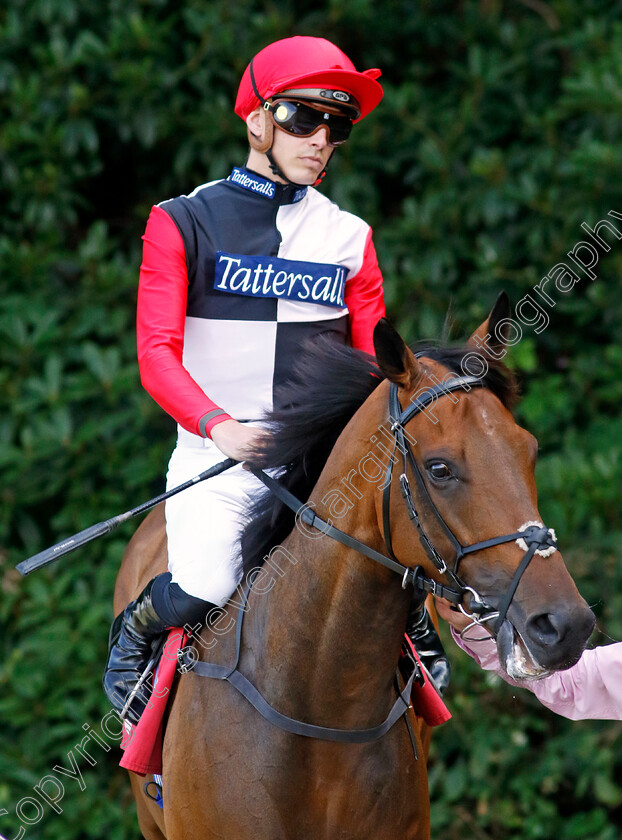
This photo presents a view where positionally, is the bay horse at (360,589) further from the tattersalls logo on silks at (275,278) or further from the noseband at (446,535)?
the tattersalls logo on silks at (275,278)

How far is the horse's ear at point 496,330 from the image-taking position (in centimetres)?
204

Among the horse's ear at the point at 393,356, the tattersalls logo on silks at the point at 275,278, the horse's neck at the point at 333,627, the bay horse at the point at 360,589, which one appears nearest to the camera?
the bay horse at the point at 360,589

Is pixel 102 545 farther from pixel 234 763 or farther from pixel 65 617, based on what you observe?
pixel 234 763

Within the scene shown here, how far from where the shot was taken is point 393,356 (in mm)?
1908

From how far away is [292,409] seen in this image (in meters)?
2.19

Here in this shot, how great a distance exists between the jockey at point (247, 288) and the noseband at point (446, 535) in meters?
0.53

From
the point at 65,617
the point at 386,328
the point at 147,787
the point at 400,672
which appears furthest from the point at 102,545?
the point at 386,328

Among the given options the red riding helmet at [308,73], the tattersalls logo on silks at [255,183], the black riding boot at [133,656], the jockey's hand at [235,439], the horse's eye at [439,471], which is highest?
the red riding helmet at [308,73]

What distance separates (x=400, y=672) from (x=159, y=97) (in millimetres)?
3782

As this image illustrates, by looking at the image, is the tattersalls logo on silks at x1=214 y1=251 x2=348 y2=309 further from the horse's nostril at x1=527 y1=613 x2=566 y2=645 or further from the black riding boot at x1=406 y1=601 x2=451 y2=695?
the horse's nostril at x1=527 y1=613 x2=566 y2=645

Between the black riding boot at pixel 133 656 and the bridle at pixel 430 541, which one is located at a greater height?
the bridle at pixel 430 541

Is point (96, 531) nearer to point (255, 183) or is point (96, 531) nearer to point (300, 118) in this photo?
point (255, 183)

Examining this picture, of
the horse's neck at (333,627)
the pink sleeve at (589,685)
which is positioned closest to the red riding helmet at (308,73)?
the horse's neck at (333,627)

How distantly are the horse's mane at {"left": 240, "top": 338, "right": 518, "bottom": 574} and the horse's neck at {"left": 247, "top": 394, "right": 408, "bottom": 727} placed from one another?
0.11m
